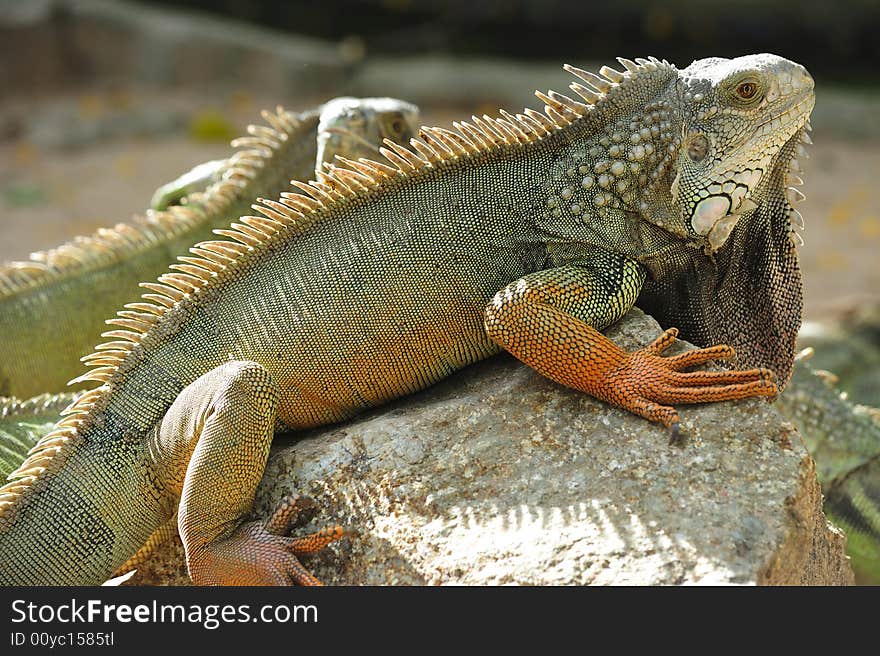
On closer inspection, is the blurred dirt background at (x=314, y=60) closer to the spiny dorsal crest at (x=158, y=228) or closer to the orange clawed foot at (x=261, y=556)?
the spiny dorsal crest at (x=158, y=228)

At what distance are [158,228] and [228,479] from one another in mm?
2995

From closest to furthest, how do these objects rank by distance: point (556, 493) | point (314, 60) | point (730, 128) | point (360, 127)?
1. point (556, 493)
2. point (730, 128)
3. point (360, 127)
4. point (314, 60)

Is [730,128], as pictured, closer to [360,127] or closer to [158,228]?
[360,127]

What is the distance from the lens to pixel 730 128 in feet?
14.8

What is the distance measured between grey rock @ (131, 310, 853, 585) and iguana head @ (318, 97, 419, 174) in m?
1.95

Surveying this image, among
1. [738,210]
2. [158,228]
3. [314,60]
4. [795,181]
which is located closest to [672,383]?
[738,210]

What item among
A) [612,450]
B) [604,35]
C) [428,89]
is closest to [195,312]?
[612,450]

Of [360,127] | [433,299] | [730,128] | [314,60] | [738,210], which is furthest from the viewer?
[314,60]

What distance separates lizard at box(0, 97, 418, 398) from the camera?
6695mm

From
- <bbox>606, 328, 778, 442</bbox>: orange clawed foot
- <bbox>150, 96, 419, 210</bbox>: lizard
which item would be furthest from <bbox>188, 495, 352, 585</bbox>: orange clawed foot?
<bbox>150, 96, 419, 210</bbox>: lizard

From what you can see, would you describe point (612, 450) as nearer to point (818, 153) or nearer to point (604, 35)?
point (818, 153)

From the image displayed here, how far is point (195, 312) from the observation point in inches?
189

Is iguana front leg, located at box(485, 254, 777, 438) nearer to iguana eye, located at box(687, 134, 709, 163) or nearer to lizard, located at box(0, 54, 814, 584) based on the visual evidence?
lizard, located at box(0, 54, 814, 584)
